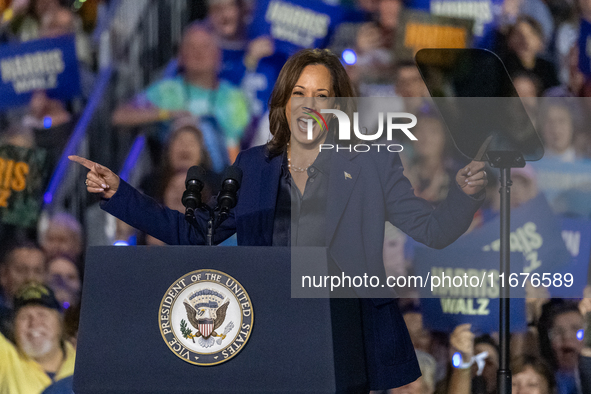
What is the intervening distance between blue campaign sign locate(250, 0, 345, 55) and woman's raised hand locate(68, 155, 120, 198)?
1.84m

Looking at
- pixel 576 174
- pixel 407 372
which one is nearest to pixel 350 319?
pixel 407 372

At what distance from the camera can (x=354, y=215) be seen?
1726mm

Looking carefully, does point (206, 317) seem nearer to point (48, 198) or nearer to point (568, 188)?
point (568, 188)

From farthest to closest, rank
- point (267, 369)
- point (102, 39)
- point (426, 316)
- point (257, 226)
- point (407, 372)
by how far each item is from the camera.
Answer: point (102, 39)
point (426, 316)
point (257, 226)
point (407, 372)
point (267, 369)

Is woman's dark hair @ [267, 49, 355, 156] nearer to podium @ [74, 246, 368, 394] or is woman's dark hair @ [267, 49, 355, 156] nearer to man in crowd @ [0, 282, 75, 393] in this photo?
podium @ [74, 246, 368, 394]

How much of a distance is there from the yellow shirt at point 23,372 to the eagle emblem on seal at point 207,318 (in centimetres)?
220

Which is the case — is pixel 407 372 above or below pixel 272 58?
below

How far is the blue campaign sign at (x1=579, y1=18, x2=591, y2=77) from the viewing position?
3.26 meters

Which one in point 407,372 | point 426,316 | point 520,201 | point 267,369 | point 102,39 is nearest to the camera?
point 267,369

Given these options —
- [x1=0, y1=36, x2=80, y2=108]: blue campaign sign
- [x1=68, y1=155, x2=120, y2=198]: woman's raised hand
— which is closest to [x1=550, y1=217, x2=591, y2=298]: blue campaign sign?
[x1=68, y1=155, x2=120, y2=198]: woman's raised hand

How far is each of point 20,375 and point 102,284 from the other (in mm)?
2238

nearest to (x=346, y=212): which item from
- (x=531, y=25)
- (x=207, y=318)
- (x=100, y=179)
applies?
(x=207, y=318)

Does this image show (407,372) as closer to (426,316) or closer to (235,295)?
(235,295)

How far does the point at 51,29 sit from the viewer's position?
351 centimetres
